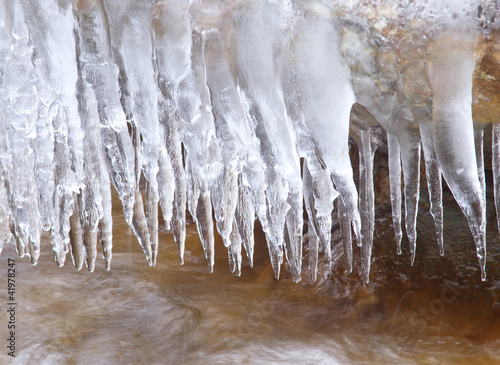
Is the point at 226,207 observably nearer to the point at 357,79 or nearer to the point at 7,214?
the point at 357,79

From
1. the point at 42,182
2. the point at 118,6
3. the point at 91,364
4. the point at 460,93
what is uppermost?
the point at 118,6

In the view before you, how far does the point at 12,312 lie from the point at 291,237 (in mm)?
2033

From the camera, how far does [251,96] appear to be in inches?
57.6

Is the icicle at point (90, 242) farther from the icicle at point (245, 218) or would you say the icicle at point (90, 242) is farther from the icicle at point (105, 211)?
the icicle at point (245, 218)

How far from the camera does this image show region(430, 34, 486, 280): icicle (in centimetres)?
134

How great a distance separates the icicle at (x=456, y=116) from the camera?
1.34 m

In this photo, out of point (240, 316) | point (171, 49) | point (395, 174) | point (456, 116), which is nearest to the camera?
point (456, 116)

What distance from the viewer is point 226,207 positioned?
5.47 feet

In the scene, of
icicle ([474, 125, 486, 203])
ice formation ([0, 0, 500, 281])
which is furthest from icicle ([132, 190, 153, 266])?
icicle ([474, 125, 486, 203])

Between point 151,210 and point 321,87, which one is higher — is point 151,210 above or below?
below

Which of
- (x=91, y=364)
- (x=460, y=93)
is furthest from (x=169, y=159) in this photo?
(x=91, y=364)

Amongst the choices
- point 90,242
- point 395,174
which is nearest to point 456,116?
point 395,174

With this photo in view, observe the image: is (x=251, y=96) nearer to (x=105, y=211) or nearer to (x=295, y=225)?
(x=295, y=225)

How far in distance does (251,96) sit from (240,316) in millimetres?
1922
